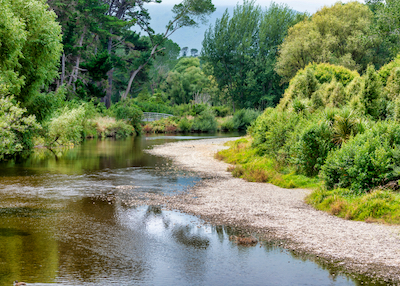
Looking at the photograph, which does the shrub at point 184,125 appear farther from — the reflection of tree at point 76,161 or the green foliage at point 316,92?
the green foliage at point 316,92

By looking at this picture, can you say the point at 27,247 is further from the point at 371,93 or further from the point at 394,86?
the point at 394,86

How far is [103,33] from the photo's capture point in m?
48.2

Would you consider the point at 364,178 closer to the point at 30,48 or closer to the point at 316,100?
the point at 316,100

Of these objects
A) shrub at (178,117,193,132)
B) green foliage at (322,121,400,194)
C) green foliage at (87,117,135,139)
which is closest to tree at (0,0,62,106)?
green foliage at (322,121,400,194)

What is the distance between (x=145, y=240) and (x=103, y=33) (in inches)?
1742

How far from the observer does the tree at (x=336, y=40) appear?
48.7 m

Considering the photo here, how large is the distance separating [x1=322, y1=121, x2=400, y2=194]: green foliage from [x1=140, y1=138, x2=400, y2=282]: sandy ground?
1.37m

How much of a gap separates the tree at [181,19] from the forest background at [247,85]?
20 centimetres

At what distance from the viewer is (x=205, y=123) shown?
54.8 meters

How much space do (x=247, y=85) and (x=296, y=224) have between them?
5846cm

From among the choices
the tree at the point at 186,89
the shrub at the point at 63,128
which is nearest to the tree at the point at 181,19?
the tree at the point at 186,89

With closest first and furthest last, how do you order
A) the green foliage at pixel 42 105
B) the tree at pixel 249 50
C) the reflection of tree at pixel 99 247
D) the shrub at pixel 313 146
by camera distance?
the reflection of tree at pixel 99 247, the shrub at pixel 313 146, the green foliage at pixel 42 105, the tree at pixel 249 50

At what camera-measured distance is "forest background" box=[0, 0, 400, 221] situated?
40.3 feet

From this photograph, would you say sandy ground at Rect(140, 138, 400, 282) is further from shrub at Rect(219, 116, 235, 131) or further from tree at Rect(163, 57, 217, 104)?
tree at Rect(163, 57, 217, 104)
